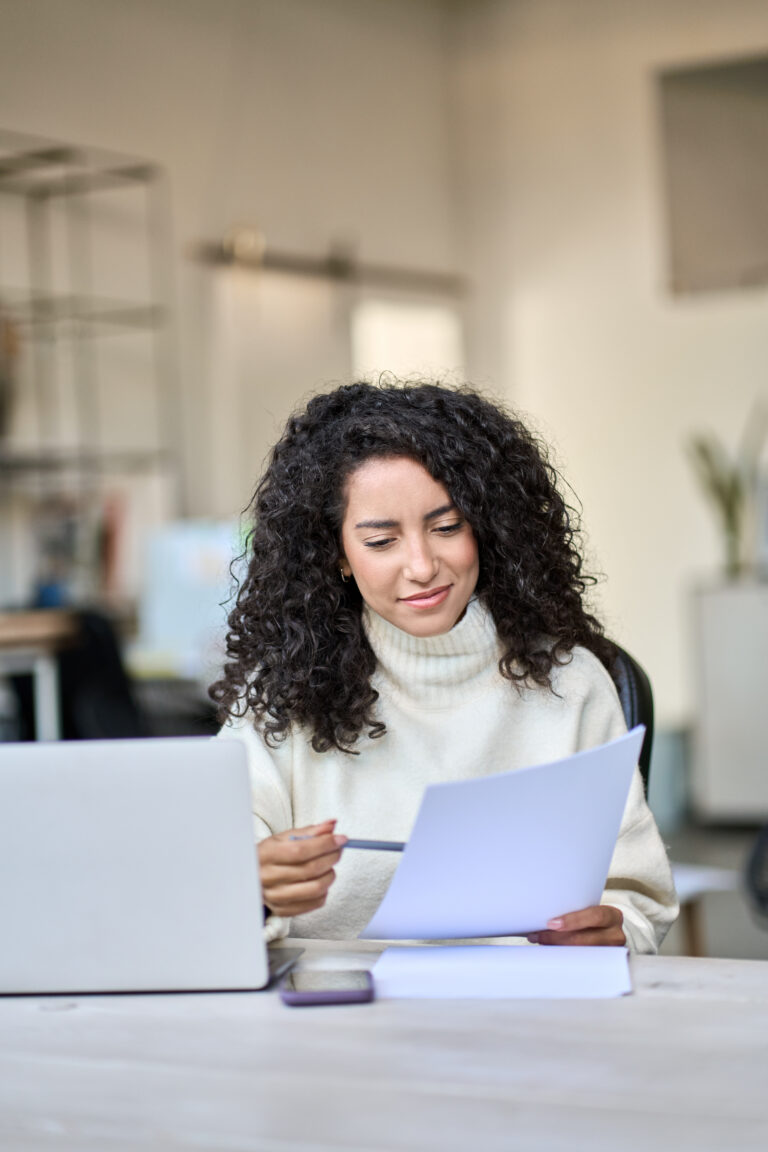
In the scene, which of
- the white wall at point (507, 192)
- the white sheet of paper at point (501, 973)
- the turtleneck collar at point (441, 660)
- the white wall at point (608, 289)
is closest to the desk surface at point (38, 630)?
the turtleneck collar at point (441, 660)

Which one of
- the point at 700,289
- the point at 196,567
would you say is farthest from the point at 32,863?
the point at 700,289

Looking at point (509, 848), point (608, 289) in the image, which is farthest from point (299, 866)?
point (608, 289)

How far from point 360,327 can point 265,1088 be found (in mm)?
5473

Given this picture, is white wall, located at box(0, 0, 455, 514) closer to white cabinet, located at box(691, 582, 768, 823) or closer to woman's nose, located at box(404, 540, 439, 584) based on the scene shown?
white cabinet, located at box(691, 582, 768, 823)

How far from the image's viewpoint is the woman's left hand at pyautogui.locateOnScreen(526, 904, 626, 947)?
4.11ft

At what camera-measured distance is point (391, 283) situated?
6375 mm

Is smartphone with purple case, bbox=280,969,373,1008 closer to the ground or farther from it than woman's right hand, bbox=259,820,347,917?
closer to the ground

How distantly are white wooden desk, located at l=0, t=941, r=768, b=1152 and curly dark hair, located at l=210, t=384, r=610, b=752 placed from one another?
43 cm


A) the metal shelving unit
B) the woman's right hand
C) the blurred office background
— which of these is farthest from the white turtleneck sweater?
the metal shelving unit

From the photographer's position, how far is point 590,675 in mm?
1572

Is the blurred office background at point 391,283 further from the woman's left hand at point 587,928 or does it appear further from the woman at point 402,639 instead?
the woman's left hand at point 587,928

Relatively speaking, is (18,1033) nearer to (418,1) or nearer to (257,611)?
(257,611)

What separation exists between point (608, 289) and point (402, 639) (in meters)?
5.18

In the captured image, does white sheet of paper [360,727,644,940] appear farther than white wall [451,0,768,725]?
No
